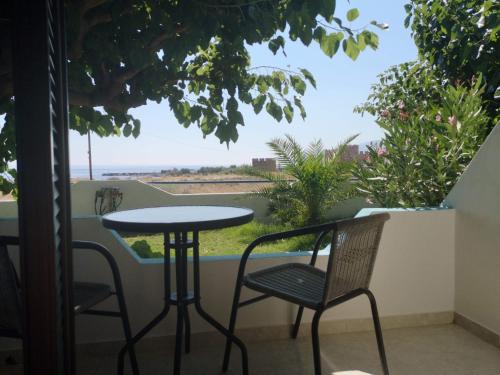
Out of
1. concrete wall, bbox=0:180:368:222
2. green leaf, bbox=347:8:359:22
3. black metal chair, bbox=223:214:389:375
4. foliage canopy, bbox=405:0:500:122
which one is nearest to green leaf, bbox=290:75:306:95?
green leaf, bbox=347:8:359:22

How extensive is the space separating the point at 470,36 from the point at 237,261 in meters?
2.84

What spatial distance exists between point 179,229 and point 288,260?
38.6 inches

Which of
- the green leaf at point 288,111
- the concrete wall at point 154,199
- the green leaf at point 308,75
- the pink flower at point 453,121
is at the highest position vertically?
the green leaf at point 308,75

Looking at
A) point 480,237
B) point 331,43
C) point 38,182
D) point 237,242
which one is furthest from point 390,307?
point 237,242

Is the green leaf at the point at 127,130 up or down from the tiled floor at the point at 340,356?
up

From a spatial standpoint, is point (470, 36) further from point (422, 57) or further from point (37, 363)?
point (37, 363)

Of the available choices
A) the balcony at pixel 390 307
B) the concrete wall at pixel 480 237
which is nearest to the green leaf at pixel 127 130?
the balcony at pixel 390 307

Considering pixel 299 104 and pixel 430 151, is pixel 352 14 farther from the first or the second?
pixel 430 151

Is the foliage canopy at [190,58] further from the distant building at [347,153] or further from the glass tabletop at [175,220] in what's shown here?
the distant building at [347,153]

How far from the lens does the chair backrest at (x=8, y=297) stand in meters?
1.51

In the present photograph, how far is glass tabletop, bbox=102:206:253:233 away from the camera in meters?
1.80

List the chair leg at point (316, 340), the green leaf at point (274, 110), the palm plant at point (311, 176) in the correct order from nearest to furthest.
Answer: the chair leg at point (316, 340)
the green leaf at point (274, 110)
the palm plant at point (311, 176)

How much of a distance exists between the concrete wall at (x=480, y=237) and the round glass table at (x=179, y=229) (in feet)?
4.75

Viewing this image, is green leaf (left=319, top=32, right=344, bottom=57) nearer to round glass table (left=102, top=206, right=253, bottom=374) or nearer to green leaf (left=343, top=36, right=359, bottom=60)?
green leaf (left=343, top=36, right=359, bottom=60)
